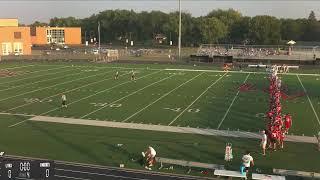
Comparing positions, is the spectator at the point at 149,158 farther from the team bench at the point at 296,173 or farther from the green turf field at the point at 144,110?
the team bench at the point at 296,173

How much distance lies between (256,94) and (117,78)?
551 inches

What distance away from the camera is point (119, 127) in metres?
21.6

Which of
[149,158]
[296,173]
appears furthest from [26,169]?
[296,173]

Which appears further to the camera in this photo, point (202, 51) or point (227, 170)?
point (202, 51)

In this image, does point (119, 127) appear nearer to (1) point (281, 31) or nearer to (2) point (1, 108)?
(2) point (1, 108)

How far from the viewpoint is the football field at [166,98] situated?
77.2 ft

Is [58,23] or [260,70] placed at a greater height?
[58,23]

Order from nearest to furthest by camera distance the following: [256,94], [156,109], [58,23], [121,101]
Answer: [156,109]
[121,101]
[256,94]
[58,23]

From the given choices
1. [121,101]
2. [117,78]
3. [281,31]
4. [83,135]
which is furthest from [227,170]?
[281,31]

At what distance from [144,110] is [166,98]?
15.1 ft

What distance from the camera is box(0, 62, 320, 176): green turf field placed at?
58.7 feet

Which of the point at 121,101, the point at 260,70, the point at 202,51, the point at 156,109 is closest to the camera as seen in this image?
the point at 156,109

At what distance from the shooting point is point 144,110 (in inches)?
1005

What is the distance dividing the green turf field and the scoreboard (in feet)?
19.3
